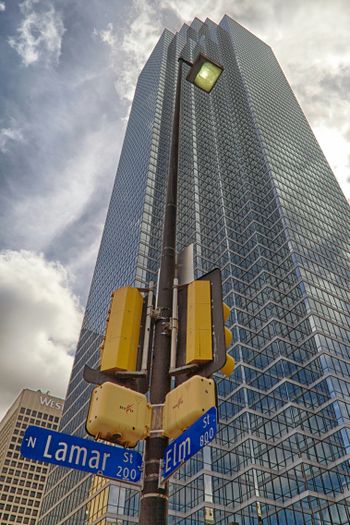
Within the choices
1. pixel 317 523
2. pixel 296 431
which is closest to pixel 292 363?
pixel 296 431

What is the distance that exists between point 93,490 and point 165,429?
56.9 metres

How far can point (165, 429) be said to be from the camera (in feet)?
17.8

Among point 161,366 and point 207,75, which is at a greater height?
point 207,75

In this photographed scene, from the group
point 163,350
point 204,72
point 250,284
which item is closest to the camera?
point 163,350

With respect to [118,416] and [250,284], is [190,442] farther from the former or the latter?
[250,284]

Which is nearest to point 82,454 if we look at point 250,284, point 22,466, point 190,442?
point 190,442

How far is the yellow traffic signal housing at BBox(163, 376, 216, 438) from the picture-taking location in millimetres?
5270

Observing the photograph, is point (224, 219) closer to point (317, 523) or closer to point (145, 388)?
point (317, 523)

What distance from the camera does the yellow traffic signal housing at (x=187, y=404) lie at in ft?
17.3

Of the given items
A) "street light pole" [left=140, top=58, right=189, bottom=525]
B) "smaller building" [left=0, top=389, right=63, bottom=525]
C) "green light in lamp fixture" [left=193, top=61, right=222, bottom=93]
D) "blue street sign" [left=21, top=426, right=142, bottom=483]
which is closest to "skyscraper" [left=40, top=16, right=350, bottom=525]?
"street light pole" [left=140, top=58, right=189, bottom=525]

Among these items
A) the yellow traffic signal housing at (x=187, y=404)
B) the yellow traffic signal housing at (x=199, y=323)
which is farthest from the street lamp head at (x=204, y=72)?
the yellow traffic signal housing at (x=187, y=404)

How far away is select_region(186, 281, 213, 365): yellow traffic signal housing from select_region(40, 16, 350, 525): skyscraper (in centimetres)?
2721

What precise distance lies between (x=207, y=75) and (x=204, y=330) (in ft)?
21.4

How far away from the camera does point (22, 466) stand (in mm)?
132875
